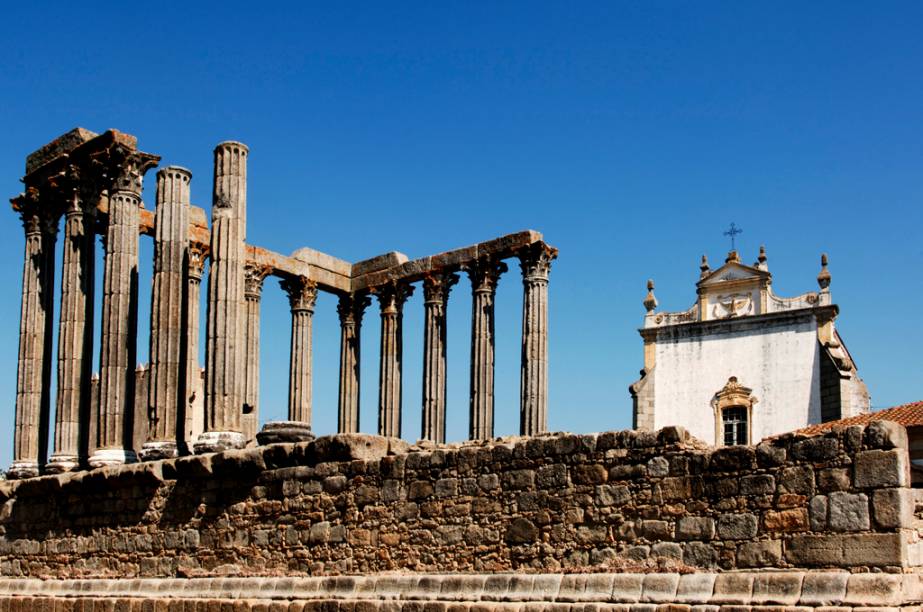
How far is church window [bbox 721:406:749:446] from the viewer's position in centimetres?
3722

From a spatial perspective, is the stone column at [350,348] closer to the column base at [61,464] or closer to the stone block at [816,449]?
the column base at [61,464]

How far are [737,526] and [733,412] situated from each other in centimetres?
2825

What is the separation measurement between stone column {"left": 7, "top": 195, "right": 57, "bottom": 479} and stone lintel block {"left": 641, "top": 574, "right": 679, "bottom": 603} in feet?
42.1

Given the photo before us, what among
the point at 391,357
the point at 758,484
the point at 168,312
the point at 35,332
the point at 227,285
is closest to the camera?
the point at 758,484

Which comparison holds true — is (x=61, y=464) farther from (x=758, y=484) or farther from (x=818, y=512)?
(x=818, y=512)

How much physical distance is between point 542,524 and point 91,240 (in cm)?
1115

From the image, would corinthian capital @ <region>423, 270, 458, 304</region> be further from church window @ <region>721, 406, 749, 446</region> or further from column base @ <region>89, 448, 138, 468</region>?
church window @ <region>721, 406, 749, 446</region>

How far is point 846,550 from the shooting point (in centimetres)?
946

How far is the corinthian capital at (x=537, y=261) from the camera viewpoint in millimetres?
24531

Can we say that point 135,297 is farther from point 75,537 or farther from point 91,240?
point 75,537

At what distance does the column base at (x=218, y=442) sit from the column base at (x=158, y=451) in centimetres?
43

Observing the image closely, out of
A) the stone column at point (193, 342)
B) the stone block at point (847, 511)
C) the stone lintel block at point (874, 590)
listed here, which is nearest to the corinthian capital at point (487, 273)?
the stone column at point (193, 342)

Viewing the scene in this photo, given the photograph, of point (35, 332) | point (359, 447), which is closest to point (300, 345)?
point (35, 332)

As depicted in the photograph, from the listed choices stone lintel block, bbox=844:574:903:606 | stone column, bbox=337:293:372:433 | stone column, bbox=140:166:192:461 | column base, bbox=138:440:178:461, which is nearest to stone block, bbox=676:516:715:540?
stone lintel block, bbox=844:574:903:606
